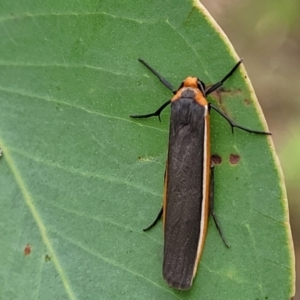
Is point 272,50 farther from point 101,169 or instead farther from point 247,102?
point 101,169

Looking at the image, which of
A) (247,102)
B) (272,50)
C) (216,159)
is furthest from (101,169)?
(272,50)

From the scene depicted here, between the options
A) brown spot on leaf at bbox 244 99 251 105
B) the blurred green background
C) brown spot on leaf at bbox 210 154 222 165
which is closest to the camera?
brown spot on leaf at bbox 244 99 251 105

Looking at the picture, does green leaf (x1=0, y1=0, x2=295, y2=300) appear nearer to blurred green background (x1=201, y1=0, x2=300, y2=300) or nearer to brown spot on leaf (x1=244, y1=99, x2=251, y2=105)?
brown spot on leaf (x1=244, y1=99, x2=251, y2=105)

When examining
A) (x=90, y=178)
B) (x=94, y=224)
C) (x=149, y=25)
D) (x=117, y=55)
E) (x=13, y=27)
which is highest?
(x=149, y=25)

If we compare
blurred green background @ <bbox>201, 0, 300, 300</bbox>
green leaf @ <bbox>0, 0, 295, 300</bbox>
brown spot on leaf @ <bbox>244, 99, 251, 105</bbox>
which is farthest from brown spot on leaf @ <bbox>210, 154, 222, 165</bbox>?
blurred green background @ <bbox>201, 0, 300, 300</bbox>

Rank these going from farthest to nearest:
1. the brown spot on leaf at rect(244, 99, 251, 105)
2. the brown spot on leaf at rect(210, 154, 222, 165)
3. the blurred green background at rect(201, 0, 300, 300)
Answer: the blurred green background at rect(201, 0, 300, 300) → the brown spot on leaf at rect(210, 154, 222, 165) → the brown spot on leaf at rect(244, 99, 251, 105)

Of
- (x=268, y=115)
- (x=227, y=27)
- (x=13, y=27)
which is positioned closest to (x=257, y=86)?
(x=268, y=115)

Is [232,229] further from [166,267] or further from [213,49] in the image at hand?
[213,49]
